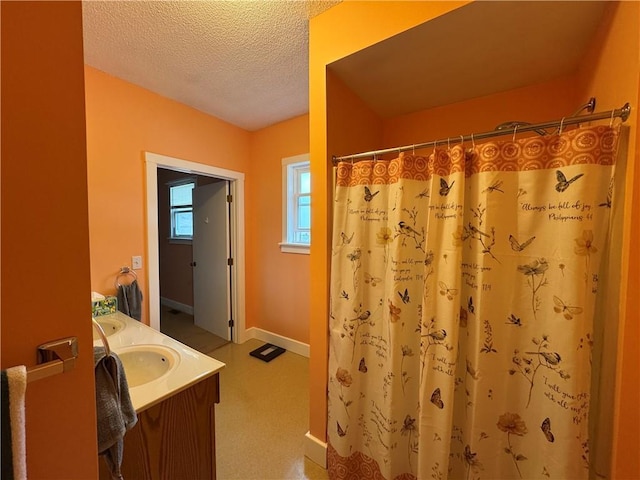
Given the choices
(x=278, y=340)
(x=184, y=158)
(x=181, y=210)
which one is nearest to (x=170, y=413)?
(x=278, y=340)

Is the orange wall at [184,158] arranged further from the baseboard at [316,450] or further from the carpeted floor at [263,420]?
the baseboard at [316,450]

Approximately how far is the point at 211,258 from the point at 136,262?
105cm

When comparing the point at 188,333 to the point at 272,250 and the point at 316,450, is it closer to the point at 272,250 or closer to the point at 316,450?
the point at 272,250

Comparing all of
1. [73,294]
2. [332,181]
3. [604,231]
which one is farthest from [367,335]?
[73,294]

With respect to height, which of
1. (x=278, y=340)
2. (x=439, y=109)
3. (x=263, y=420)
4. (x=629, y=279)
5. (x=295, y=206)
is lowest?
(x=263, y=420)

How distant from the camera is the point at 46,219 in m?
0.53

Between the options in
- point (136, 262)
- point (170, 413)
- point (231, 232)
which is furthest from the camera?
point (231, 232)

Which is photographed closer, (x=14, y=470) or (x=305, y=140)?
(x=14, y=470)

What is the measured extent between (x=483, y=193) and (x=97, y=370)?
1427mm

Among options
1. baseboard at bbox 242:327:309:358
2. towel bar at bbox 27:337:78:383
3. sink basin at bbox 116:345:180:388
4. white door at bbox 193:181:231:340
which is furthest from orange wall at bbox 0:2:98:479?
white door at bbox 193:181:231:340

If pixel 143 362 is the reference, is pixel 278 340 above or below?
below

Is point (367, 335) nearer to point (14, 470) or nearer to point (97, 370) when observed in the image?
point (97, 370)

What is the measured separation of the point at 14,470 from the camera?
454 mm

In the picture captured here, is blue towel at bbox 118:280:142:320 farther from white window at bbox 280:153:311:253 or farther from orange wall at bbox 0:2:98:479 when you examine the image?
orange wall at bbox 0:2:98:479
